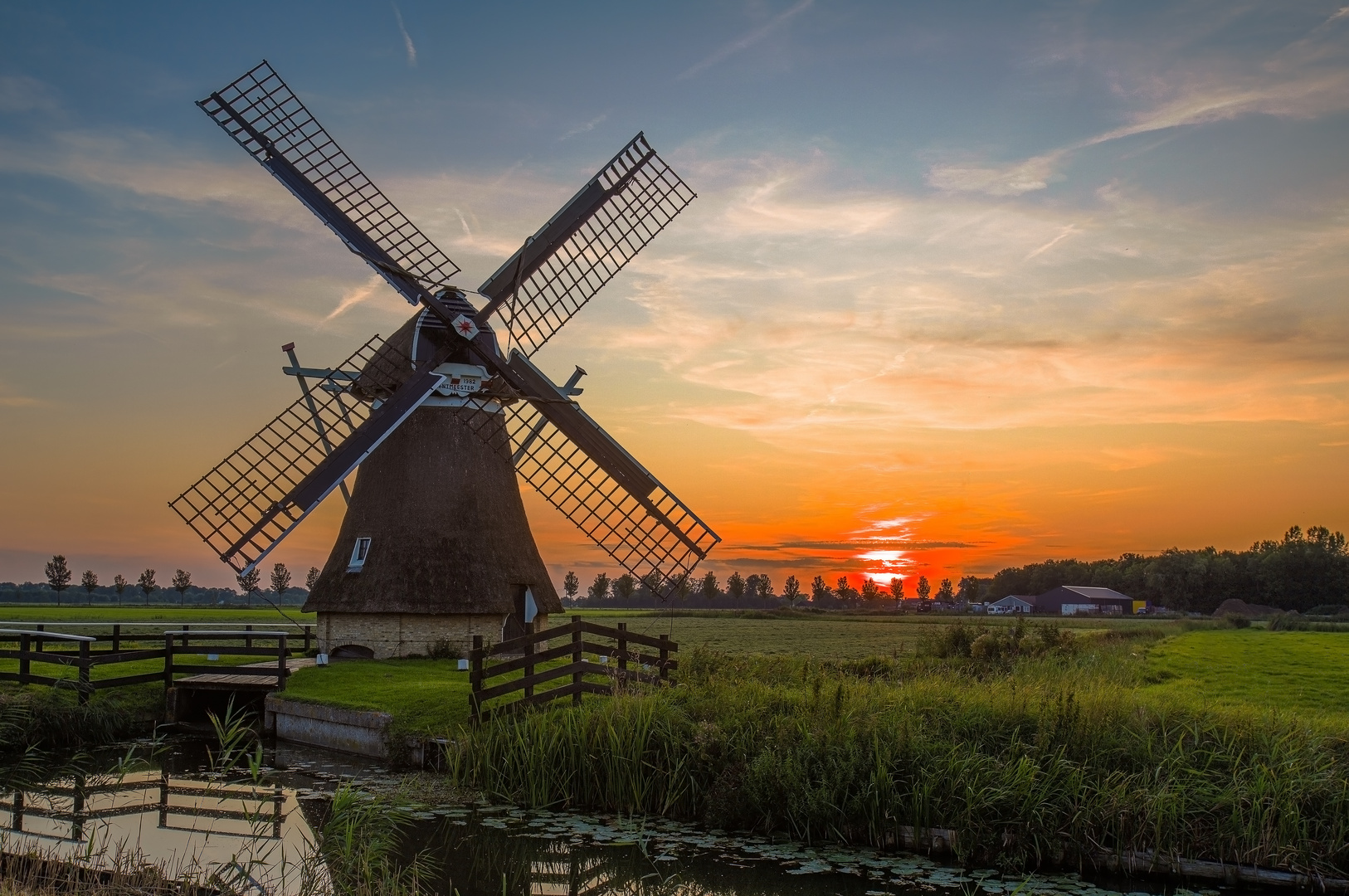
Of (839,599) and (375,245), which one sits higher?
(375,245)

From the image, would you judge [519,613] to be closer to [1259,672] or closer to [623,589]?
[1259,672]

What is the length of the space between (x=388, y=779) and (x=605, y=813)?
339 cm

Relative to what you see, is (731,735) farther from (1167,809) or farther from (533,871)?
(1167,809)

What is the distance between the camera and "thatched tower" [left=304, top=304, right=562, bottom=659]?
66.5 ft

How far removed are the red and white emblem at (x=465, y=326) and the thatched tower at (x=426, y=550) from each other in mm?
476

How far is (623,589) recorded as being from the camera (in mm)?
124688

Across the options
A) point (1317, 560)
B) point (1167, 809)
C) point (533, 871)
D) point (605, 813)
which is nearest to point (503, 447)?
point (605, 813)

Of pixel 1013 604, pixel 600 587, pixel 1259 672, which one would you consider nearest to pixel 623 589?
pixel 600 587

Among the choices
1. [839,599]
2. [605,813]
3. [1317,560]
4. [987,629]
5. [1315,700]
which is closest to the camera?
[605,813]

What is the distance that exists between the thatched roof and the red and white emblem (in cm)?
114

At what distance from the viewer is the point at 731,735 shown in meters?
11.2

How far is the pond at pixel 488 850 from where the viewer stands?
8.78m

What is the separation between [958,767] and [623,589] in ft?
380

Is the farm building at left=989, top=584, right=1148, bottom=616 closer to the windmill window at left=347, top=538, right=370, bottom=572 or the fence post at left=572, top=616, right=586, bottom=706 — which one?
the windmill window at left=347, top=538, right=370, bottom=572
